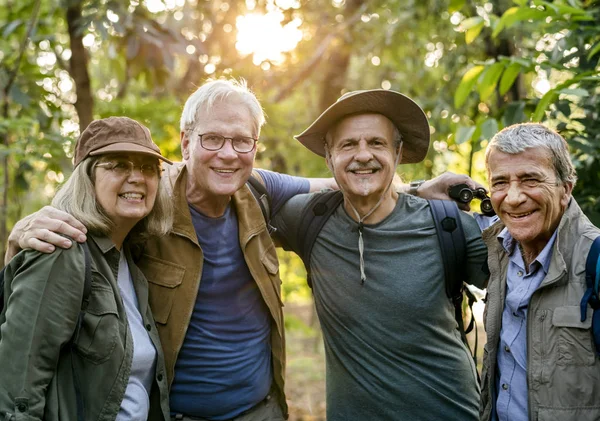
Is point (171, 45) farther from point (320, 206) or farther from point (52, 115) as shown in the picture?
Answer: point (320, 206)

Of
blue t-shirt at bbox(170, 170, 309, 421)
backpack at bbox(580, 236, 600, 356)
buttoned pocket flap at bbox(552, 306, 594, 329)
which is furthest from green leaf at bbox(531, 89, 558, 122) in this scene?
blue t-shirt at bbox(170, 170, 309, 421)

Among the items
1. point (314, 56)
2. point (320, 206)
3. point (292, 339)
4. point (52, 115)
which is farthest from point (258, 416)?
point (292, 339)

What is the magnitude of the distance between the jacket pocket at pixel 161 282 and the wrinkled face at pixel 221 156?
1.34ft

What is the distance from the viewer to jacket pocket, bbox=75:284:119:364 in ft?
7.56

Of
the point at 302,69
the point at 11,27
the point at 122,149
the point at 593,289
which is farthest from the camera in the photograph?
the point at 302,69

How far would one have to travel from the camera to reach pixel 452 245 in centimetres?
288

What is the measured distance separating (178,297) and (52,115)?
3018 mm

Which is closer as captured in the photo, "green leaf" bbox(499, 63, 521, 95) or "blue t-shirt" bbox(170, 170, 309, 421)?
"blue t-shirt" bbox(170, 170, 309, 421)

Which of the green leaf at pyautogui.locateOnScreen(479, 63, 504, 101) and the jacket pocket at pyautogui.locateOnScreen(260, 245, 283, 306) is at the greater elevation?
the green leaf at pyautogui.locateOnScreen(479, 63, 504, 101)

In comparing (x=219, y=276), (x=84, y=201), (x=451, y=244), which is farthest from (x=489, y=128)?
(x=84, y=201)

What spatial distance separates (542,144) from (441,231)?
746 millimetres

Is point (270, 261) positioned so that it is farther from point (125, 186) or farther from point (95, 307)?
point (95, 307)

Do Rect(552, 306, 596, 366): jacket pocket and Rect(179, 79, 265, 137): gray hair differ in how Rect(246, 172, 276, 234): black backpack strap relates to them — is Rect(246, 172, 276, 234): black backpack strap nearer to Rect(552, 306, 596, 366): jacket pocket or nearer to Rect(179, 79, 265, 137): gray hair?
Rect(179, 79, 265, 137): gray hair

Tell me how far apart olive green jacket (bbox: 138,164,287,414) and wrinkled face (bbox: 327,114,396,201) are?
0.51 m
